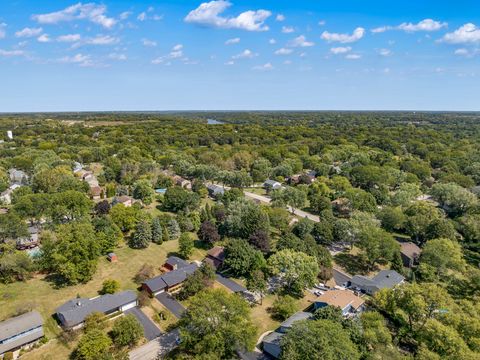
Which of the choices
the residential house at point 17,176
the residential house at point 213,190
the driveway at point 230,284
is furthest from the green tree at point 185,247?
the residential house at point 17,176

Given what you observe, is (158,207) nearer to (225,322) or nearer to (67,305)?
(67,305)

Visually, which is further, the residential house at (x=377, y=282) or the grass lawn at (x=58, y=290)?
the residential house at (x=377, y=282)

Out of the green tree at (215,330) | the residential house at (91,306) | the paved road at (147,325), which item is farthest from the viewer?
the paved road at (147,325)

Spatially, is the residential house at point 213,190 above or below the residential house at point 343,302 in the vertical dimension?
above

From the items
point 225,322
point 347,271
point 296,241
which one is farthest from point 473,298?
point 225,322

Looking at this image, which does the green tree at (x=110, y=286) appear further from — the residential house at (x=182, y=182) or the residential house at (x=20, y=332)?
the residential house at (x=182, y=182)

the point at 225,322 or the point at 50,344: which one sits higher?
the point at 225,322
